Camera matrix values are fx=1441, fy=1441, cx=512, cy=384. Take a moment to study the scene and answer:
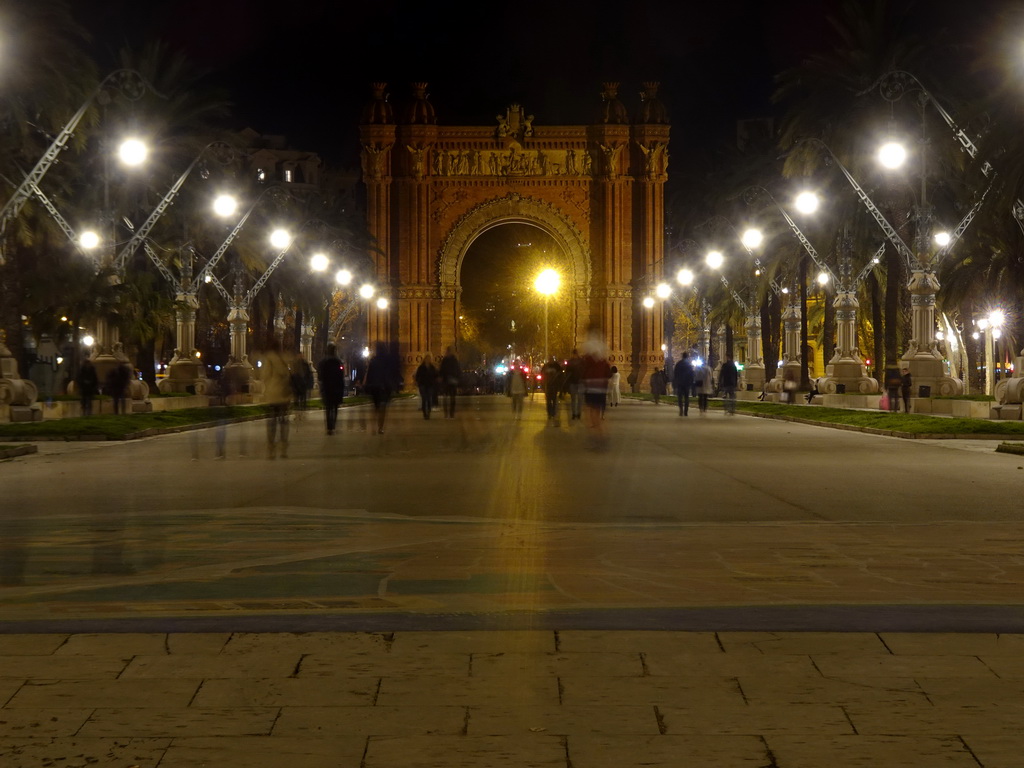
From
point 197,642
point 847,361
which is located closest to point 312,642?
point 197,642

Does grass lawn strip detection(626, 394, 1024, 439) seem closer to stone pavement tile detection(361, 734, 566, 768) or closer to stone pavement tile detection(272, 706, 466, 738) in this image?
stone pavement tile detection(272, 706, 466, 738)

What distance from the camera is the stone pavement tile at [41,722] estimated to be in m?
4.94

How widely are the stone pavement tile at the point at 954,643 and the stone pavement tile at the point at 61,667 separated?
3.31 m

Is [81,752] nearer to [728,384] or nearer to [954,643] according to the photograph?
[954,643]

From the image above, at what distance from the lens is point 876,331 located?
54.2 metres

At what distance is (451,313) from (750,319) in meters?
29.9

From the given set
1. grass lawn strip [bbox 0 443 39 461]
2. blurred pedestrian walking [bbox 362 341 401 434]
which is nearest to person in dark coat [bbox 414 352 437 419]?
blurred pedestrian walking [bbox 362 341 401 434]

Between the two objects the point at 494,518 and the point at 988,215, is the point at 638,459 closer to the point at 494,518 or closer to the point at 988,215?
the point at 494,518

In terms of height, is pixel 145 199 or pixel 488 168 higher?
pixel 488 168

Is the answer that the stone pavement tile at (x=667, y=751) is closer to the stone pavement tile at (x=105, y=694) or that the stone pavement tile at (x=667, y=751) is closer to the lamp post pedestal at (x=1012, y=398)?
the stone pavement tile at (x=105, y=694)

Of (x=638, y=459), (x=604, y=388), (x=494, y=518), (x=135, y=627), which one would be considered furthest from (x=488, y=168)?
(x=135, y=627)

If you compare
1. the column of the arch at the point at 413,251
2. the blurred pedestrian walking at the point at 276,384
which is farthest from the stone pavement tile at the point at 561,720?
the column of the arch at the point at 413,251

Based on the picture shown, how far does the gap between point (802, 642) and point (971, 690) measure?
1056 millimetres

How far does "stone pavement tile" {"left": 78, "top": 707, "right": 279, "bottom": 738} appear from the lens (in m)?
4.95
